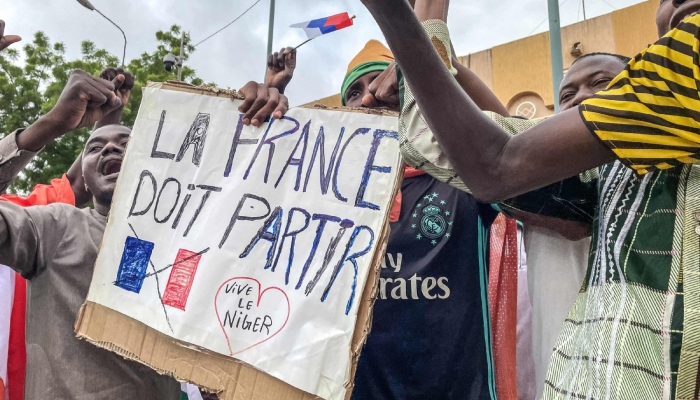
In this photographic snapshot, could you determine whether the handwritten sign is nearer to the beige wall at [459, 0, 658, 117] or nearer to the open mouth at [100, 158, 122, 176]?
the open mouth at [100, 158, 122, 176]

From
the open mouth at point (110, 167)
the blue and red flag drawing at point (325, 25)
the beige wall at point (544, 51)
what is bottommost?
the open mouth at point (110, 167)

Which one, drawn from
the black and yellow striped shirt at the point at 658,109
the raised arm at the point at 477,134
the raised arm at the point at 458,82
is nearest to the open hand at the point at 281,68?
the raised arm at the point at 458,82

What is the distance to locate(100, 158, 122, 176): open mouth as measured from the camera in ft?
7.61

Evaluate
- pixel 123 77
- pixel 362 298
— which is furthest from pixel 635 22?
pixel 362 298

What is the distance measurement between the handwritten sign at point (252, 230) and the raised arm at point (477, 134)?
0.55m

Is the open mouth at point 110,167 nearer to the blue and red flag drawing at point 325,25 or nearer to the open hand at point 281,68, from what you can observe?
the open hand at point 281,68

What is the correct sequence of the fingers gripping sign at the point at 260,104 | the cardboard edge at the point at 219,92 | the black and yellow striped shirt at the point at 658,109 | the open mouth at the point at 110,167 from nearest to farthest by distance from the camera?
the black and yellow striped shirt at the point at 658,109 < the cardboard edge at the point at 219,92 < the fingers gripping sign at the point at 260,104 < the open mouth at the point at 110,167

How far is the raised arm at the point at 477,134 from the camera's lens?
884 millimetres

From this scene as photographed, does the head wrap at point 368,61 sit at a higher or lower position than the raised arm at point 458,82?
higher

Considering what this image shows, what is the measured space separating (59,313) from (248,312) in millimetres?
757

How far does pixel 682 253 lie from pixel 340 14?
5127 millimetres

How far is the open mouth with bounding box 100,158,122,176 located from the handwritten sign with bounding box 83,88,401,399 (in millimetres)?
524

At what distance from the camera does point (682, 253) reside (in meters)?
0.84

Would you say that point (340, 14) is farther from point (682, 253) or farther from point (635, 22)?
point (635, 22)
